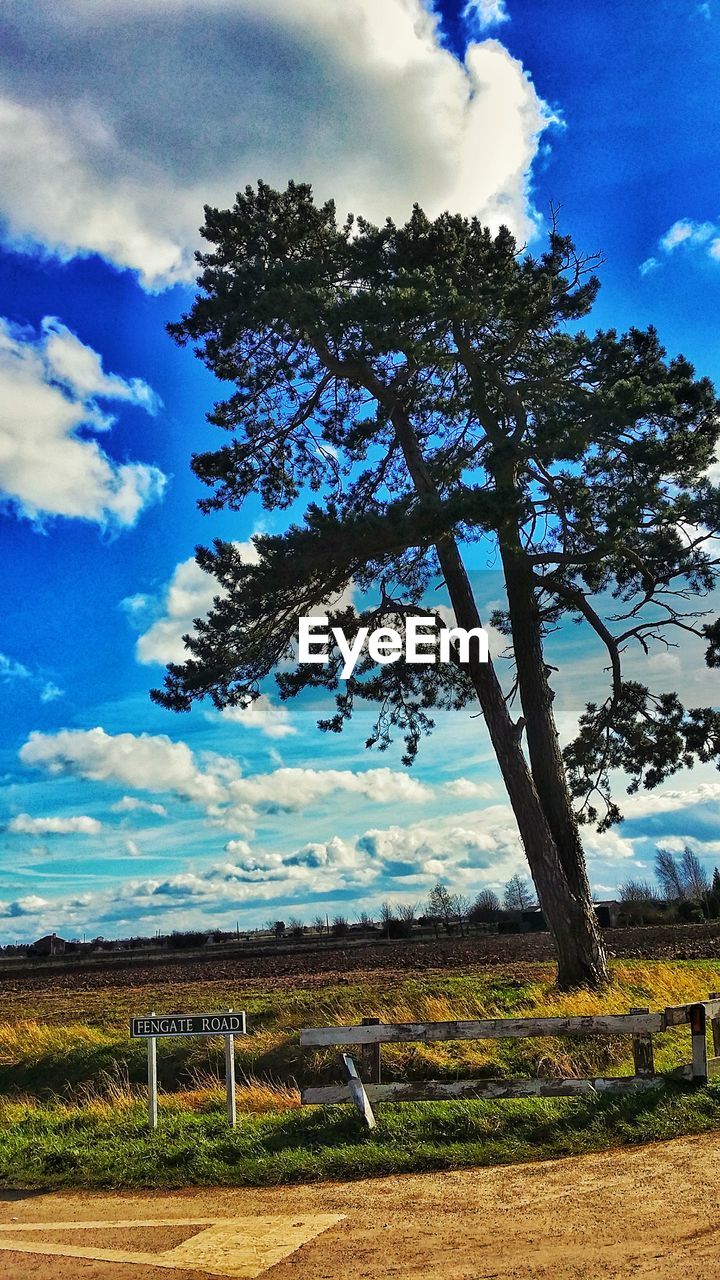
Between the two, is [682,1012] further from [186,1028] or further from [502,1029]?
[186,1028]

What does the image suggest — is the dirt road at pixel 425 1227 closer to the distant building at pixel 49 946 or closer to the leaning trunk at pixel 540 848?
the leaning trunk at pixel 540 848

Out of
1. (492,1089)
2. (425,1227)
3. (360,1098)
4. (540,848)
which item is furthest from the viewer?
(540,848)

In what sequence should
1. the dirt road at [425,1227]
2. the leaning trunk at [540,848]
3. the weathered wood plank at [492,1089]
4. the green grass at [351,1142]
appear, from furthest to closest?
the leaning trunk at [540,848] < the weathered wood plank at [492,1089] < the green grass at [351,1142] < the dirt road at [425,1227]

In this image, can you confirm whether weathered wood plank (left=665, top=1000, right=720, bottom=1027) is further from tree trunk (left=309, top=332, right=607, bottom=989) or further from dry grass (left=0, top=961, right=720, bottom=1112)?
tree trunk (left=309, top=332, right=607, bottom=989)

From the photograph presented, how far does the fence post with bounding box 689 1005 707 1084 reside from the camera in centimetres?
1065

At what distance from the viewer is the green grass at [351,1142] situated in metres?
9.45

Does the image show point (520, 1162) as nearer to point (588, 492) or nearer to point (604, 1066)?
point (604, 1066)

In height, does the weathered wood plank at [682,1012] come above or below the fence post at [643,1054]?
above

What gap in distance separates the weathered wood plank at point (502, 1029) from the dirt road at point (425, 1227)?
1516 millimetres

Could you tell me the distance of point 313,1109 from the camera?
11.3 metres

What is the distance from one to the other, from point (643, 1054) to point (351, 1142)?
314cm

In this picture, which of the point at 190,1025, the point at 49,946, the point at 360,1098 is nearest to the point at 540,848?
the point at 190,1025

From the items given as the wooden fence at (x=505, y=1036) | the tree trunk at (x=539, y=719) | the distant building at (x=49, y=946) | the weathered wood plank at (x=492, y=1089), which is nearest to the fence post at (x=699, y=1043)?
the wooden fence at (x=505, y=1036)

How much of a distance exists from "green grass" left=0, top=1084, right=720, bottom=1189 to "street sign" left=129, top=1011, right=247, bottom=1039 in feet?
3.06
